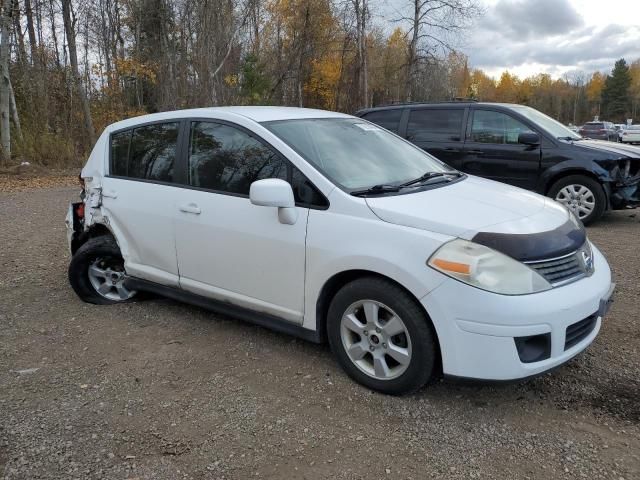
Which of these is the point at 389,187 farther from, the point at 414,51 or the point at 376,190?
the point at 414,51

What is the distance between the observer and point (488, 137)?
8.08 meters

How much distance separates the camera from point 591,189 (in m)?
7.55

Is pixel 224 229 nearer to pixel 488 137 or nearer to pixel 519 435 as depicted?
pixel 519 435

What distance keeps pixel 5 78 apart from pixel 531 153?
569 inches

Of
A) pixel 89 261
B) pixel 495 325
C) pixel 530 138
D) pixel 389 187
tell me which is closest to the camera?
pixel 495 325

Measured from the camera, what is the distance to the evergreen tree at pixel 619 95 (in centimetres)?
8538

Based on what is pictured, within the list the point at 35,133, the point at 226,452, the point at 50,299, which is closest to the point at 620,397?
the point at 226,452

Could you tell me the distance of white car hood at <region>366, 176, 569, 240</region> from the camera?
9.46 ft

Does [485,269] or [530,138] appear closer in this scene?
[485,269]

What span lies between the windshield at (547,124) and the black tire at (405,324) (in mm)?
5979

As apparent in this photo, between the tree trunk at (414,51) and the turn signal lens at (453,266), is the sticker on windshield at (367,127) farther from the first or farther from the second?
the tree trunk at (414,51)

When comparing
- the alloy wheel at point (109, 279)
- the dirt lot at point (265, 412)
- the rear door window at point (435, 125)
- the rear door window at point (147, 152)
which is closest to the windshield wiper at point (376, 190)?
the dirt lot at point (265, 412)

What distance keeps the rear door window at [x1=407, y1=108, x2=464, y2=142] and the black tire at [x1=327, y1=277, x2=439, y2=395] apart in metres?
5.85

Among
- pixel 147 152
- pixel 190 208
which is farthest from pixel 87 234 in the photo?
pixel 190 208
